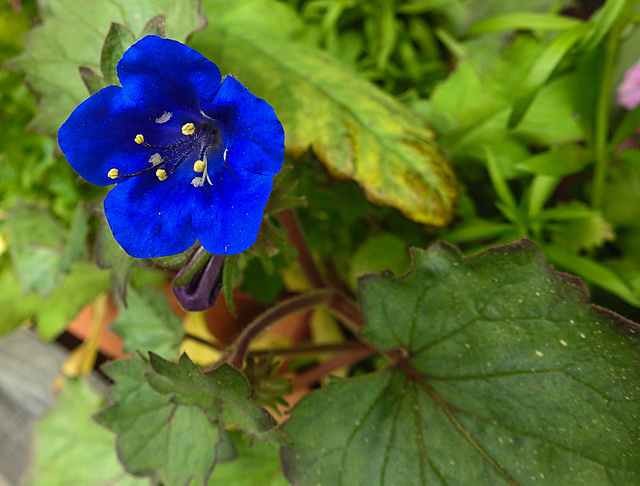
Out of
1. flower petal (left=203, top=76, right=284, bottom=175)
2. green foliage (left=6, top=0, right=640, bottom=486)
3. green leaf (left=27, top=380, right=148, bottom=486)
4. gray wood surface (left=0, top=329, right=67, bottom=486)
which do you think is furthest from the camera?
gray wood surface (left=0, top=329, right=67, bottom=486)

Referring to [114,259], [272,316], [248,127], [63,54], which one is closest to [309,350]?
[272,316]

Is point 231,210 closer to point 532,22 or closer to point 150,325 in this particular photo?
point 150,325

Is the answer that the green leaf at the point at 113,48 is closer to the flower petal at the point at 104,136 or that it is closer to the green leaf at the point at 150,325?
the flower petal at the point at 104,136

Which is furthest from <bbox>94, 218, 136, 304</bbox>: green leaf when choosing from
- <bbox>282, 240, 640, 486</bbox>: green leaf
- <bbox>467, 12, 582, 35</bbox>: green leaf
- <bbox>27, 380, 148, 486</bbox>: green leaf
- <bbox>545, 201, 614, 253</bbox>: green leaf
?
<bbox>467, 12, 582, 35</bbox>: green leaf

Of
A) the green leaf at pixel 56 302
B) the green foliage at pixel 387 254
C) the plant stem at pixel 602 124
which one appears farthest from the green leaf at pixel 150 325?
the plant stem at pixel 602 124

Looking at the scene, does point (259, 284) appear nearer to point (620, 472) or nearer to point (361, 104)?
point (361, 104)

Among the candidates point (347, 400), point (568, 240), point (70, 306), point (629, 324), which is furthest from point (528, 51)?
point (70, 306)

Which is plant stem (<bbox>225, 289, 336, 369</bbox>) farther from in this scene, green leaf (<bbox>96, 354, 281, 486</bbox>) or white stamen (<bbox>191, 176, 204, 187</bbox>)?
white stamen (<bbox>191, 176, 204, 187</bbox>)
